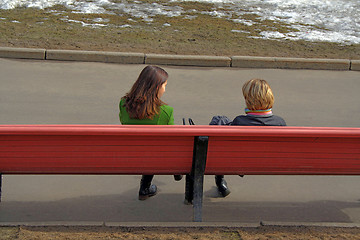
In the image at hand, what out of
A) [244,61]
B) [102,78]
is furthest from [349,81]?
[102,78]

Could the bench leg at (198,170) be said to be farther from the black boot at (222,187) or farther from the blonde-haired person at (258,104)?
the black boot at (222,187)

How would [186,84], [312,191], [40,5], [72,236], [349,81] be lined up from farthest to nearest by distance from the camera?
1. [40,5]
2. [349,81]
3. [186,84]
4. [312,191]
5. [72,236]

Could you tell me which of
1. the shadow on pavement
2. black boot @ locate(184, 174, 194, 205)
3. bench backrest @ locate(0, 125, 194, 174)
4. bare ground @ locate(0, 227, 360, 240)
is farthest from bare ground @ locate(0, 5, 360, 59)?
bare ground @ locate(0, 227, 360, 240)

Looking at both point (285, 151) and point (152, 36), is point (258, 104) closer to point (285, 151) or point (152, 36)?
point (285, 151)

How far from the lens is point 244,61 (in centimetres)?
925

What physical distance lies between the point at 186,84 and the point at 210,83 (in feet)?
1.28

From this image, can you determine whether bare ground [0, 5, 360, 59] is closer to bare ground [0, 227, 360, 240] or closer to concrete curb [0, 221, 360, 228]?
concrete curb [0, 221, 360, 228]

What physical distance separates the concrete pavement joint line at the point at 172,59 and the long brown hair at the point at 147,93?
14.9ft

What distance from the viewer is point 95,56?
29.8 ft

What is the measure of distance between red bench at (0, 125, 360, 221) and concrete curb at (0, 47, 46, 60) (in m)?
4.91

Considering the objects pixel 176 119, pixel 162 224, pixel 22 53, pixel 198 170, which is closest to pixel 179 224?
pixel 162 224

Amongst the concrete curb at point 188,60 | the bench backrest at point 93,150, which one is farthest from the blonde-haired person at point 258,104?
the concrete curb at point 188,60

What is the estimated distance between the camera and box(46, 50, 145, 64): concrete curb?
9.03 m

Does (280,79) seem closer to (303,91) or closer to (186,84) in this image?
(303,91)
